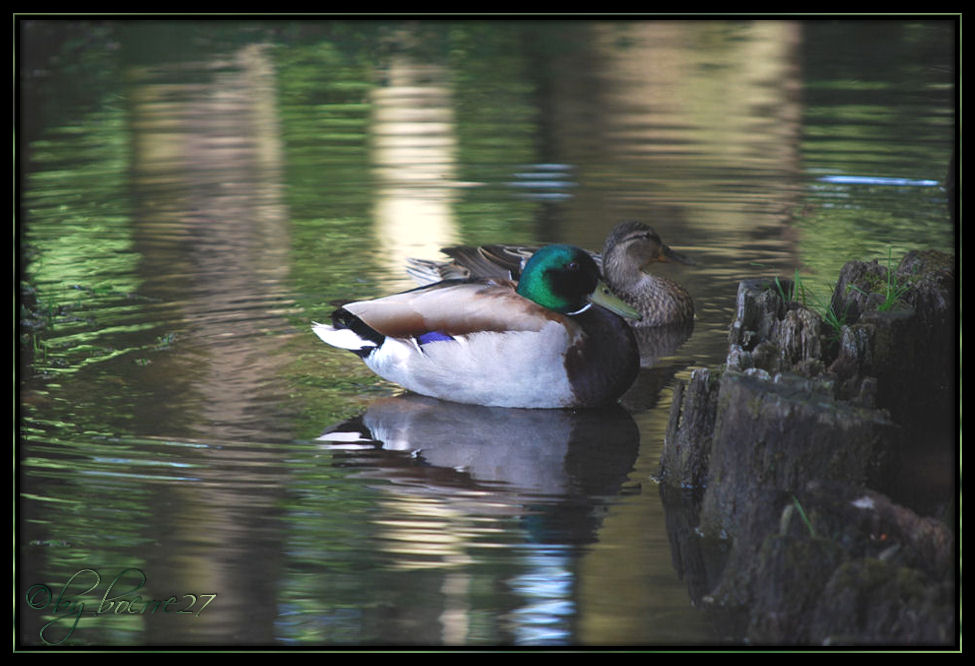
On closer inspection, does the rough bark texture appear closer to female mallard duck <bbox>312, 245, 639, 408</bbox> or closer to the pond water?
the pond water

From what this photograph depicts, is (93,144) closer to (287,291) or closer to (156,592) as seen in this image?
(287,291)

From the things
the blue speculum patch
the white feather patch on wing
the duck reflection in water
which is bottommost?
the duck reflection in water

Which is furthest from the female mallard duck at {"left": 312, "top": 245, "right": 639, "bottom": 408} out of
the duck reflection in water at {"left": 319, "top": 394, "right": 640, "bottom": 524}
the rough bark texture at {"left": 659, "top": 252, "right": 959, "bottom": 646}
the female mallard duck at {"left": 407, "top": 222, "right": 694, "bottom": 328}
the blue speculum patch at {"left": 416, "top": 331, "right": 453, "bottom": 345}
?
the female mallard duck at {"left": 407, "top": 222, "right": 694, "bottom": 328}

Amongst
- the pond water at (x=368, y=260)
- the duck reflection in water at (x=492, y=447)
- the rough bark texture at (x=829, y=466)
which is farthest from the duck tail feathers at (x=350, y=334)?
the rough bark texture at (x=829, y=466)

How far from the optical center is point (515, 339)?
22.7 ft

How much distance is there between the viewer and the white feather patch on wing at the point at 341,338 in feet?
24.6

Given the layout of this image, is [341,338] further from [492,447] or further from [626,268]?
[626,268]

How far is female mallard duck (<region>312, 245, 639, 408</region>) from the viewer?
6945mm

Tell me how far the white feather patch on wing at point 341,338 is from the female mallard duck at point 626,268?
1431 mm

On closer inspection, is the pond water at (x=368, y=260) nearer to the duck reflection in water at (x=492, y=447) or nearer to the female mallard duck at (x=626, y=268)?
the duck reflection in water at (x=492, y=447)

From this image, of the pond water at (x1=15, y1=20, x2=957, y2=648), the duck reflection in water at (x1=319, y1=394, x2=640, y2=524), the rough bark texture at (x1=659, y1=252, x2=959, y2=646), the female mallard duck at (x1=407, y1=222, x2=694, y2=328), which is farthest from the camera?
the female mallard duck at (x1=407, y1=222, x2=694, y2=328)

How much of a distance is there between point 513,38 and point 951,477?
14717 millimetres

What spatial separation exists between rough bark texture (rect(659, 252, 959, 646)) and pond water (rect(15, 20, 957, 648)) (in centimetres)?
28

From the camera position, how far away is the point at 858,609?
423 centimetres
